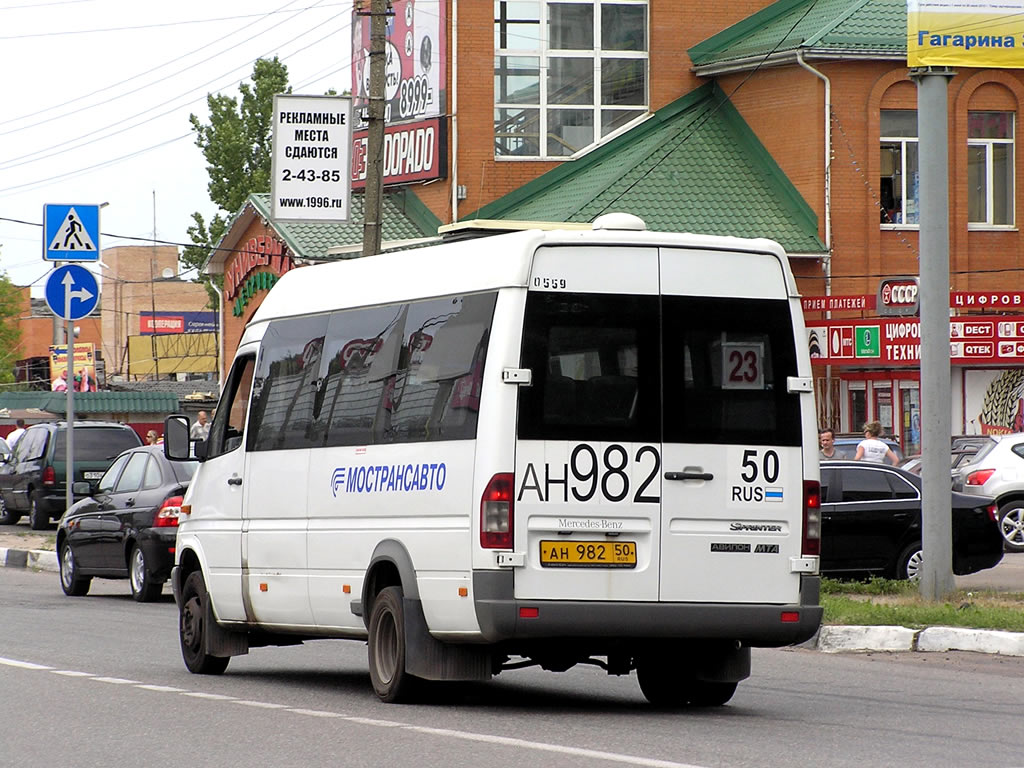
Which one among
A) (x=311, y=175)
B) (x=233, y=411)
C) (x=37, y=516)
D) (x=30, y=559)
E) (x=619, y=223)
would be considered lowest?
(x=30, y=559)

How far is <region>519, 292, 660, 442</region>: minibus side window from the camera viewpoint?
9852 mm

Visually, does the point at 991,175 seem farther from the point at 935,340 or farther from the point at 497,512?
the point at 497,512

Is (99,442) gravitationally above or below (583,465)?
below

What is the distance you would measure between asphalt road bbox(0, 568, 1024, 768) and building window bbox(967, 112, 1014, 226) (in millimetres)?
24221

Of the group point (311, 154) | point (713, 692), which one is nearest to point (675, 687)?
point (713, 692)

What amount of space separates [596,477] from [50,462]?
2296cm

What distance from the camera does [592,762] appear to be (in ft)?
26.2

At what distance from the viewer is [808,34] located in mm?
37156

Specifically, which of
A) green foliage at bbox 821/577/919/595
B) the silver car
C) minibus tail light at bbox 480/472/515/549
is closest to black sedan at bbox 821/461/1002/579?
green foliage at bbox 821/577/919/595

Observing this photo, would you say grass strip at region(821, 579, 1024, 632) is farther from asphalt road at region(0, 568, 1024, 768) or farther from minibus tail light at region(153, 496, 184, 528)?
minibus tail light at region(153, 496, 184, 528)

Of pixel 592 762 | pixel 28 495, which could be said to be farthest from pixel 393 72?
pixel 592 762

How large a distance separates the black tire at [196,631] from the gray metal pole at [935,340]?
7150mm

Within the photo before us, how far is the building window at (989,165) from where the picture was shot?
37250 millimetres

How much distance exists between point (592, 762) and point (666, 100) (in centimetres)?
3241
